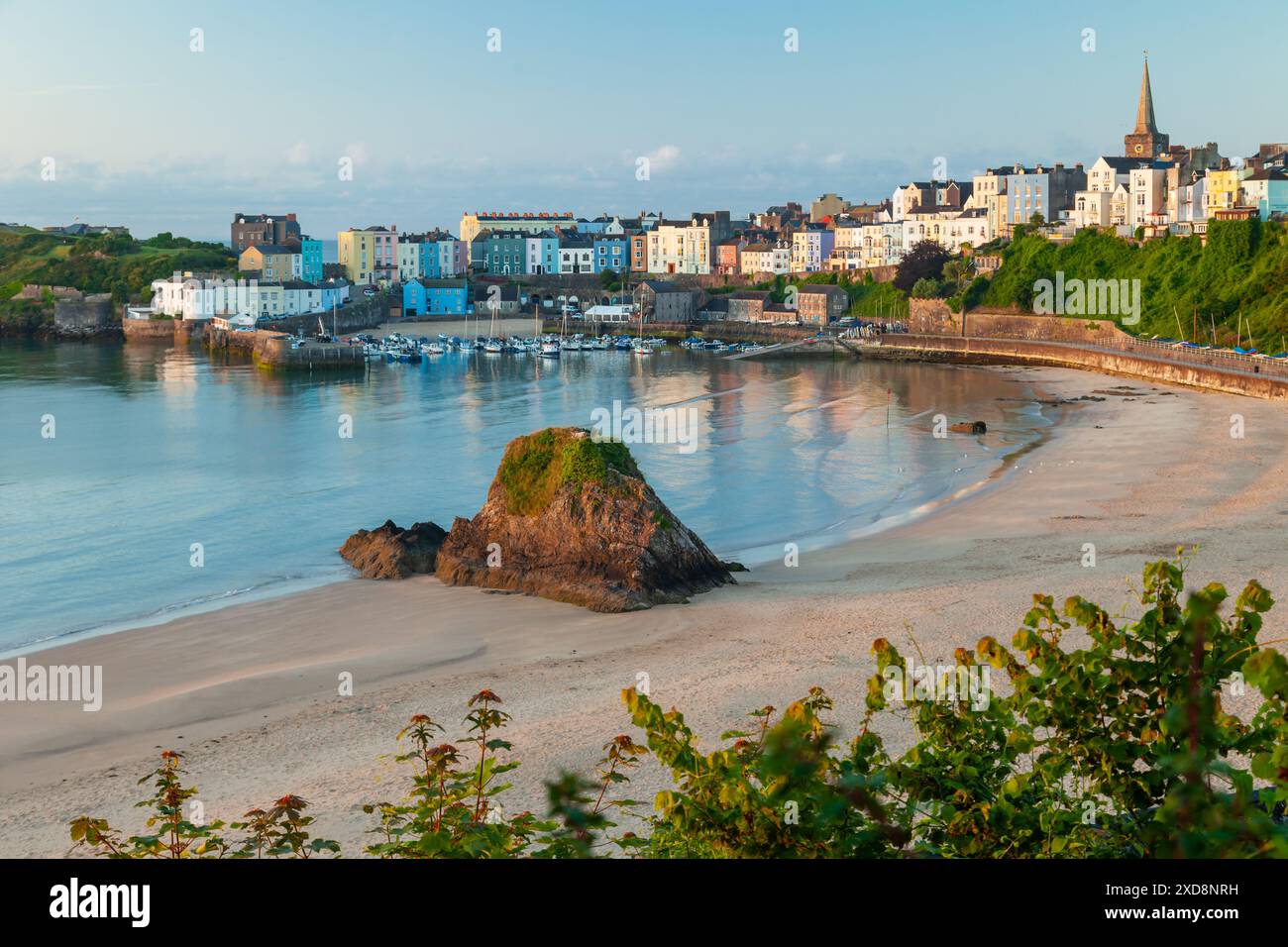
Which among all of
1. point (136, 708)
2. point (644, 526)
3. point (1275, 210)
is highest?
point (1275, 210)

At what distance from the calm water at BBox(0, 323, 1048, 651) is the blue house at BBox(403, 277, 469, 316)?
3732cm

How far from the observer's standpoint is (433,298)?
100 metres

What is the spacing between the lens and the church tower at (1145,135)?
8731cm

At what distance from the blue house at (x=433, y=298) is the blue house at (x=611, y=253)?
15801mm

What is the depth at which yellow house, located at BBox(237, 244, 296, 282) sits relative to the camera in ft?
330

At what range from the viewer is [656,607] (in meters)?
15.9

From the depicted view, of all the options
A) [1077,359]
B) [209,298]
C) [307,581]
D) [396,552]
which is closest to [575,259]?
[209,298]

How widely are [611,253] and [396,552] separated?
96381 mm

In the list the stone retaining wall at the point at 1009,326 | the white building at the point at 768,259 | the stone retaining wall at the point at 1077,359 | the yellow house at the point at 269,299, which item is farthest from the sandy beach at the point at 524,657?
the white building at the point at 768,259

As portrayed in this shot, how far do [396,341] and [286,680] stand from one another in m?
66.1

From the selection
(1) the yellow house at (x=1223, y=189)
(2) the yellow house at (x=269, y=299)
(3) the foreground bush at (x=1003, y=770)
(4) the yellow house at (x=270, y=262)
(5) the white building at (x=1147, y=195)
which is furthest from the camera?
(4) the yellow house at (x=270, y=262)

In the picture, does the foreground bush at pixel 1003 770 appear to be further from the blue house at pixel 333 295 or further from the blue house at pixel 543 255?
the blue house at pixel 543 255
